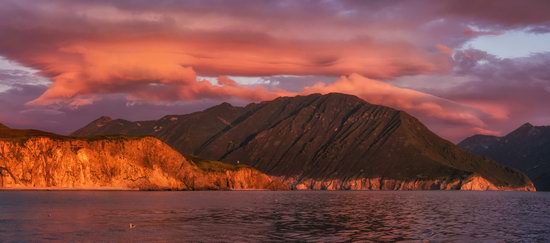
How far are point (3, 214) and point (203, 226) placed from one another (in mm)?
43088

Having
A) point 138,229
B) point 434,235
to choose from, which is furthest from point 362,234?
point 138,229

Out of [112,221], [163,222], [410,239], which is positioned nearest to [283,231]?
[410,239]

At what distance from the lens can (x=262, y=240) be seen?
66625mm

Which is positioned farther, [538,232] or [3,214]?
[3,214]

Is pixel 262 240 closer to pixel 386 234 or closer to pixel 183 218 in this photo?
pixel 386 234

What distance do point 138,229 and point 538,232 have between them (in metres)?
55.0

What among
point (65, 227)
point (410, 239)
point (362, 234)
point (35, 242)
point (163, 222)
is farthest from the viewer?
point (163, 222)

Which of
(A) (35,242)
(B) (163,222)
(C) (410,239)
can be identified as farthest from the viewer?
(B) (163,222)

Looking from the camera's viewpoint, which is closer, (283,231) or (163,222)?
(283,231)

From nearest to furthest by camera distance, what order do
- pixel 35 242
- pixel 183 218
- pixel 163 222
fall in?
pixel 35 242
pixel 163 222
pixel 183 218

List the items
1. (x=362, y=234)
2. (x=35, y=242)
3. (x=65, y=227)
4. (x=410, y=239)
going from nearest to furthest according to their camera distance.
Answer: (x=35, y=242) < (x=410, y=239) < (x=362, y=234) < (x=65, y=227)

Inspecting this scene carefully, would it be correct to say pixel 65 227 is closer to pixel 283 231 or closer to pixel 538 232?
pixel 283 231

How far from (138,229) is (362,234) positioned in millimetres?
29915

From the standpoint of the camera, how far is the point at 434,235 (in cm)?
7462
